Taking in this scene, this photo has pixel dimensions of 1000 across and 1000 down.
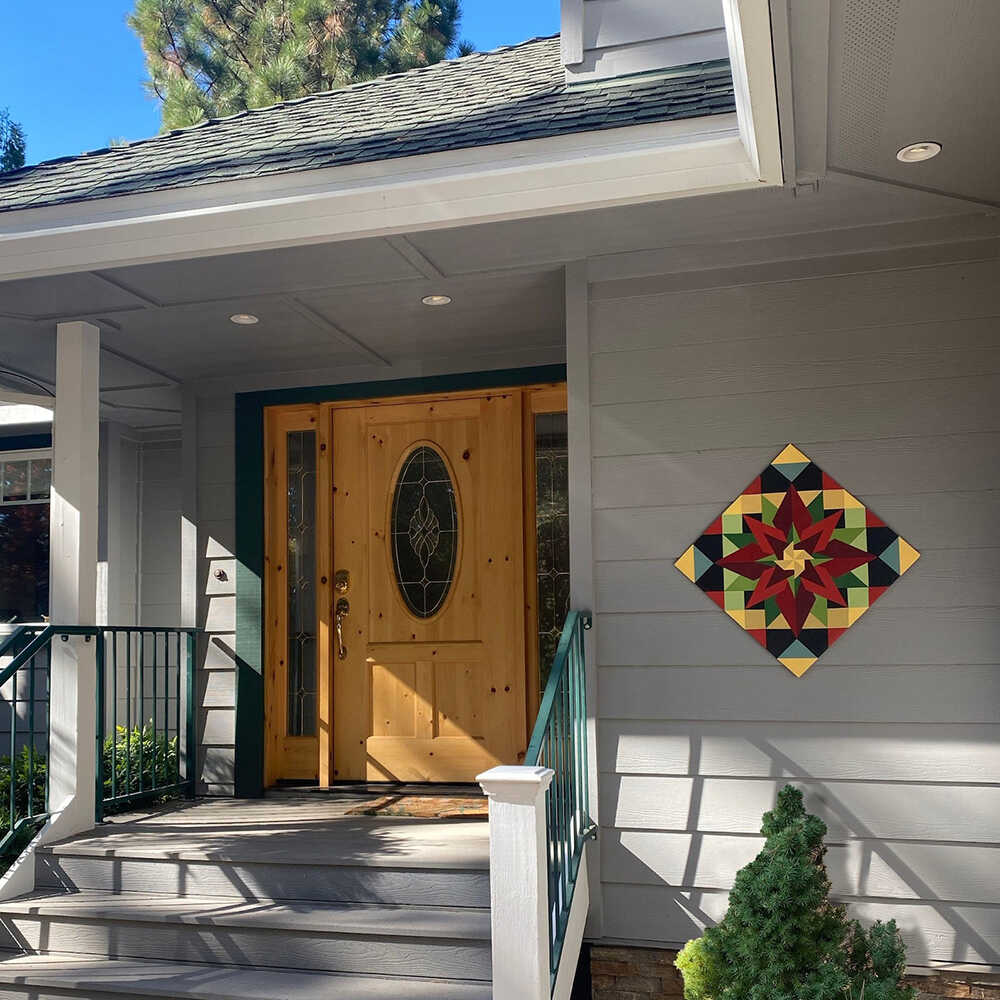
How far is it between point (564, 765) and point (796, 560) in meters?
1.05

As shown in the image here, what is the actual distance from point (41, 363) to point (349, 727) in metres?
2.28

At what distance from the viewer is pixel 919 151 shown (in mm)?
3115

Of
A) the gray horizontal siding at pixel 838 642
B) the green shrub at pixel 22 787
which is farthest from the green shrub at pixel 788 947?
the green shrub at pixel 22 787

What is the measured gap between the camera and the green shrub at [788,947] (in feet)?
10.0

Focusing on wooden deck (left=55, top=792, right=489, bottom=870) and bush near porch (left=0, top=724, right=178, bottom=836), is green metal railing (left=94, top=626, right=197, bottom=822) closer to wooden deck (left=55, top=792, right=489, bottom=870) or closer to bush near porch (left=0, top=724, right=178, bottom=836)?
bush near porch (left=0, top=724, right=178, bottom=836)

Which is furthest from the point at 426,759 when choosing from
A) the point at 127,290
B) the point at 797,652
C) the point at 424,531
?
the point at 127,290

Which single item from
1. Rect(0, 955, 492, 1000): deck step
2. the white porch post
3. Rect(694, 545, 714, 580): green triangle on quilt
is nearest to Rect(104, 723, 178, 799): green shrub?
the white porch post

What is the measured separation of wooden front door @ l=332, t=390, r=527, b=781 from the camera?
525 centimetres

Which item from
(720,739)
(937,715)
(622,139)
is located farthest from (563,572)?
(622,139)

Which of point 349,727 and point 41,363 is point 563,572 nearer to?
point 349,727

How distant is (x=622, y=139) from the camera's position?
332cm

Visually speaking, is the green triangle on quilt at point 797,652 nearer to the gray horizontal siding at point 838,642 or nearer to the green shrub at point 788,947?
the gray horizontal siding at point 838,642

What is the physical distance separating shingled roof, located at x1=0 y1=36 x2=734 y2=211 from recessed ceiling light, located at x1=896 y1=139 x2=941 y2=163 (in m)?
0.51

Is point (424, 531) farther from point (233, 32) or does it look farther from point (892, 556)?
point (233, 32)
